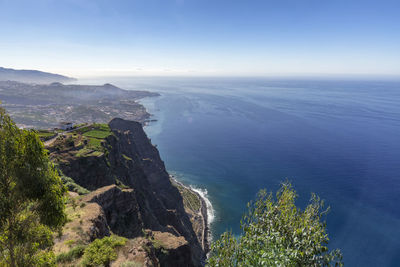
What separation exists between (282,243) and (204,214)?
3124 inches

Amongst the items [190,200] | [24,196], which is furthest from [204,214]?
[24,196]

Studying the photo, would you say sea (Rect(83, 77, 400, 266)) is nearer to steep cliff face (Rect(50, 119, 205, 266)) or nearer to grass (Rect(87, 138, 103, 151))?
steep cliff face (Rect(50, 119, 205, 266))

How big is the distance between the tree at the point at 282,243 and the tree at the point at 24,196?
1197cm

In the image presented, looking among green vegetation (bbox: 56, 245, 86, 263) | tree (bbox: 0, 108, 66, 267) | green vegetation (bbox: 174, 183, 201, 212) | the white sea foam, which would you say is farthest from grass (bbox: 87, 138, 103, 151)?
the white sea foam

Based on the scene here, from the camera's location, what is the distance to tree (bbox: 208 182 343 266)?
40.2 ft

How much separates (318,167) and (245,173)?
4656cm

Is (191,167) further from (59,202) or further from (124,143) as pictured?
(59,202)

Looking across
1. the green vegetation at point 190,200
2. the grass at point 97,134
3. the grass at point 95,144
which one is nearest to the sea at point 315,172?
the green vegetation at point 190,200

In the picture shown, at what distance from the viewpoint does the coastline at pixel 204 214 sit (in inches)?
2876

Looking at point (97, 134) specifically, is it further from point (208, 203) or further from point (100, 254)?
point (208, 203)

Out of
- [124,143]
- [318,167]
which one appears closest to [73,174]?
[124,143]

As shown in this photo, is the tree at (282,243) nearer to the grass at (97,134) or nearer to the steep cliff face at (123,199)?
the steep cliff face at (123,199)

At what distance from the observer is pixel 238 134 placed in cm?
18450

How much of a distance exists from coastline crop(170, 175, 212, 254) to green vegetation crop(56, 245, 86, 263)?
206ft
